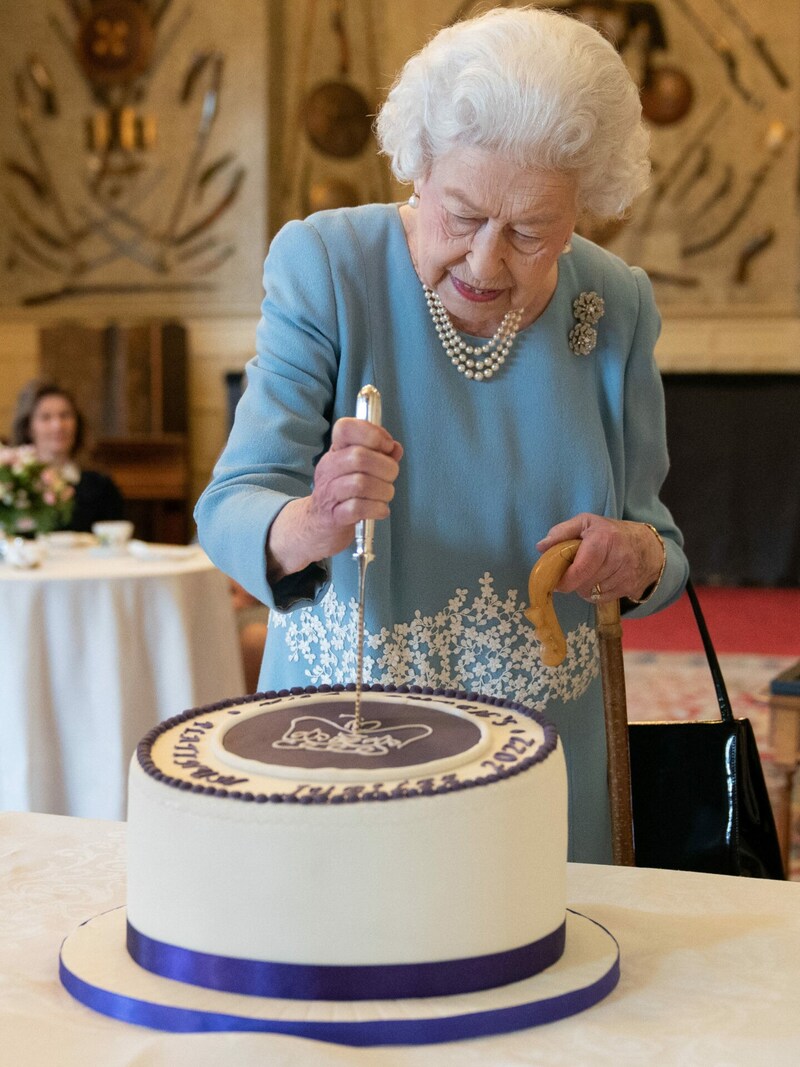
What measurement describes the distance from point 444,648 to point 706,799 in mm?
371

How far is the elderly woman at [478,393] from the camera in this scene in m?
1.34

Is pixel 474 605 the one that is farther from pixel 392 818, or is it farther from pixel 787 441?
pixel 787 441

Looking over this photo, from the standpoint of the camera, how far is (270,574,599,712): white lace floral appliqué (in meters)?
1.52

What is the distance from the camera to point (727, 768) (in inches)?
62.4

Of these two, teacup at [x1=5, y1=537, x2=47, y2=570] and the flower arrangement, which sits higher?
the flower arrangement

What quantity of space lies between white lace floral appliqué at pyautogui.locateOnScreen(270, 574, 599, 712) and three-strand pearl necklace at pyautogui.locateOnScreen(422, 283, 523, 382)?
24cm

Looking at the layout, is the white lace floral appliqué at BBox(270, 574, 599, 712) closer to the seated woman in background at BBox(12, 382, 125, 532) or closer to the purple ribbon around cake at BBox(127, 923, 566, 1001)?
the purple ribbon around cake at BBox(127, 923, 566, 1001)

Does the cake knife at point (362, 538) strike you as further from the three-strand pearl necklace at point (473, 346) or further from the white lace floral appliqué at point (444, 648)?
the three-strand pearl necklace at point (473, 346)

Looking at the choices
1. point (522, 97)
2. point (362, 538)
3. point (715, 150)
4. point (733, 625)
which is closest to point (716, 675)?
point (362, 538)

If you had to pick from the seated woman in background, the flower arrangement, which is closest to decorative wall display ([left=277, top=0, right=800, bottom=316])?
the seated woman in background

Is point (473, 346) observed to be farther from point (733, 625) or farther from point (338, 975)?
point (733, 625)

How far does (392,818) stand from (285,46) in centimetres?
1001

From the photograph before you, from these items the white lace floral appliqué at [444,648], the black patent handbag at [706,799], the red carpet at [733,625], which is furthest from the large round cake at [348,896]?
the red carpet at [733,625]

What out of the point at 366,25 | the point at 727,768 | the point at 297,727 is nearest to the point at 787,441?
the point at 366,25
